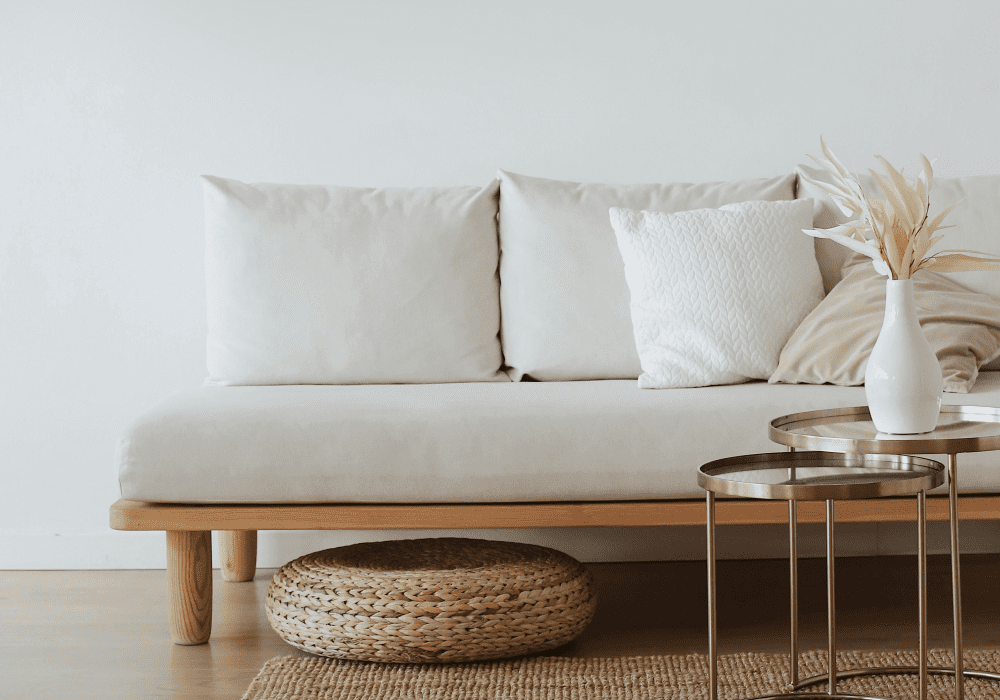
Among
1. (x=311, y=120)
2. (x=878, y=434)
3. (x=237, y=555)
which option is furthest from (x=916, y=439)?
(x=311, y=120)

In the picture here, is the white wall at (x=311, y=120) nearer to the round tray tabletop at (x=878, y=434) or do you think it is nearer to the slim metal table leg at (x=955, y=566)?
the round tray tabletop at (x=878, y=434)

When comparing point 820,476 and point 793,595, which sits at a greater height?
point 820,476

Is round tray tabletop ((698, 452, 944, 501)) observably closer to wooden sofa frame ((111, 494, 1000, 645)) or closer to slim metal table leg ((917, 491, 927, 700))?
slim metal table leg ((917, 491, 927, 700))

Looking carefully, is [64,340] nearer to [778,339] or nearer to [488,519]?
[488,519]

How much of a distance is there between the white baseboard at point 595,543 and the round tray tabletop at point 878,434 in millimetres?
1156

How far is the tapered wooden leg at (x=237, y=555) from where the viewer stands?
2.61m

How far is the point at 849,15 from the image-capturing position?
2846 millimetres

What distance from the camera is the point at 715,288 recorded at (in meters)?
A: 2.30

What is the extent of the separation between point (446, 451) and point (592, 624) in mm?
561

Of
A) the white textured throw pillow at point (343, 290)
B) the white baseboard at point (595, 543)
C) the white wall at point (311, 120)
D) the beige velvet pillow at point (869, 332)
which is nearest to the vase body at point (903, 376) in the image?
the beige velvet pillow at point (869, 332)

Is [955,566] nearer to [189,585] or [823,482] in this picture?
[823,482]

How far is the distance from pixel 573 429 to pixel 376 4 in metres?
1.52

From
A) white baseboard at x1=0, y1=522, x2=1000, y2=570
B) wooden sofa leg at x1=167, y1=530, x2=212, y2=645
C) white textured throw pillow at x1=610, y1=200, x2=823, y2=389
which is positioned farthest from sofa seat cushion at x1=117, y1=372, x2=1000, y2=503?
white baseboard at x1=0, y1=522, x2=1000, y2=570

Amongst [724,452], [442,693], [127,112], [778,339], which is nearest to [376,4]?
[127,112]
